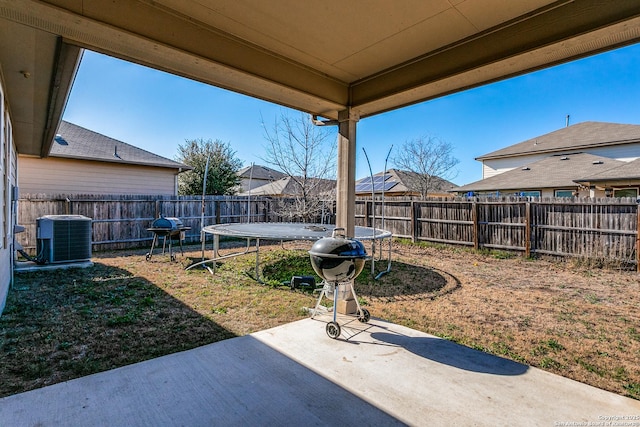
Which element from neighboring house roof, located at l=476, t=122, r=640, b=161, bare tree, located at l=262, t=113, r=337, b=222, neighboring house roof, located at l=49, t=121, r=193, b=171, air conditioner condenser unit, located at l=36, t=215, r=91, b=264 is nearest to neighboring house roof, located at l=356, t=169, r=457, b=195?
neighboring house roof, located at l=476, t=122, r=640, b=161

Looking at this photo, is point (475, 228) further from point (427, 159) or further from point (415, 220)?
point (427, 159)

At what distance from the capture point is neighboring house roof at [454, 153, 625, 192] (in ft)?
44.9

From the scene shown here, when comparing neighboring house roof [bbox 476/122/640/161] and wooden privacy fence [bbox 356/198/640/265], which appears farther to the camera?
neighboring house roof [bbox 476/122/640/161]

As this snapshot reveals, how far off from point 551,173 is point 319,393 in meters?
16.9

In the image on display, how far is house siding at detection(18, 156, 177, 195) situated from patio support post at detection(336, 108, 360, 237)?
10402mm

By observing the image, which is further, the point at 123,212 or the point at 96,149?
the point at 96,149

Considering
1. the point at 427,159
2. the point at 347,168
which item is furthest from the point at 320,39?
the point at 427,159

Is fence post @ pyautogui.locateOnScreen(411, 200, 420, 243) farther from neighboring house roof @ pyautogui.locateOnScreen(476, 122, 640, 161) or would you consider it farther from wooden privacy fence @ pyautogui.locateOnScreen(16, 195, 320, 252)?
neighboring house roof @ pyautogui.locateOnScreen(476, 122, 640, 161)

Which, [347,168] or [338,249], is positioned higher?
[347,168]

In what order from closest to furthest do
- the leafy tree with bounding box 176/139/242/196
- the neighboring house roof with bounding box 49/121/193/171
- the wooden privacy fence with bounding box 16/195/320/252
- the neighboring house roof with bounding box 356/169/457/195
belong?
the wooden privacy fence with bounding box 16/195/320/252 < the neighboring house roof with bounding box 49/121/193/171 < the leafy tree with bounding box 176/139/242/196 < the neighboring house roof with bounding box 356/169/457/195

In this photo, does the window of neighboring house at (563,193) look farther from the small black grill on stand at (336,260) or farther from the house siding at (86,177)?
the house siding at (86,177)

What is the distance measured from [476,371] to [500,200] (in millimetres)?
7682

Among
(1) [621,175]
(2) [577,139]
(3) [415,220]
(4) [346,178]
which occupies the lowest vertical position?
(3) [415,220]

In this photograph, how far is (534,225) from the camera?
815 centimetres
